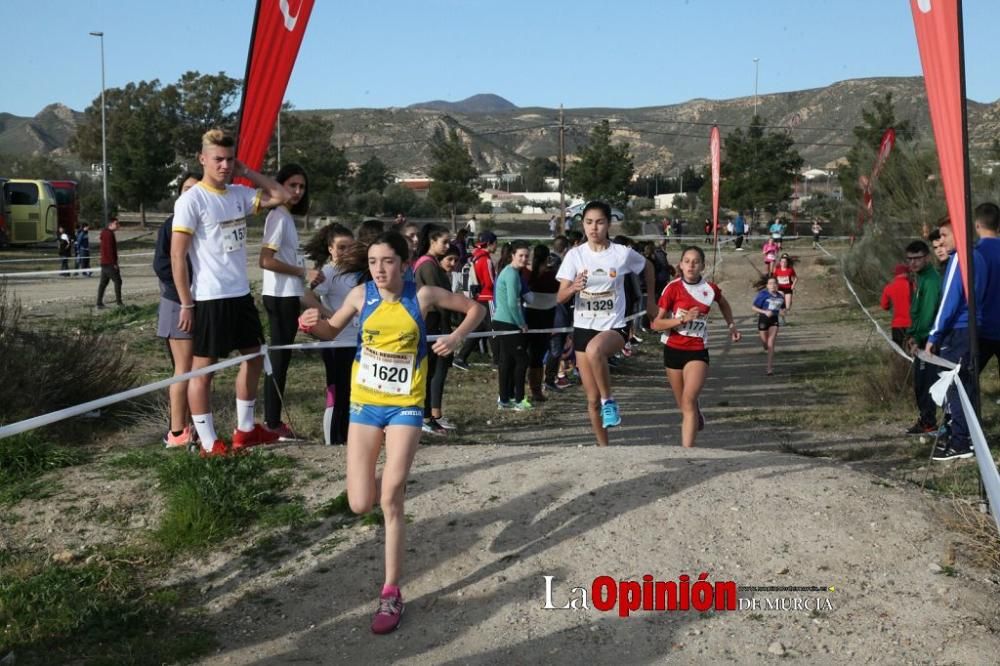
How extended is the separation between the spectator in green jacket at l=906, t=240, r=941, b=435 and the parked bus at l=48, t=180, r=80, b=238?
36.1 meters

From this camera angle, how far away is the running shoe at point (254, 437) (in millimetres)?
7527

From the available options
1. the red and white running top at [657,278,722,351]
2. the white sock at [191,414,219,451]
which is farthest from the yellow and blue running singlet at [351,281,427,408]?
the red and white running top at [657,278,722,351]

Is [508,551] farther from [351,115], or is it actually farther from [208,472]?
[351,115]

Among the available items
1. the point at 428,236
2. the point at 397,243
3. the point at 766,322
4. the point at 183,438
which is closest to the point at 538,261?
the point at 428,236

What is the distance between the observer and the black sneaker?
8.52 metres

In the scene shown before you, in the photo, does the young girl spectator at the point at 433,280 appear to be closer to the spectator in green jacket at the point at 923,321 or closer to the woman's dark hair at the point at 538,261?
the woman's dark hair at the point at 538,261

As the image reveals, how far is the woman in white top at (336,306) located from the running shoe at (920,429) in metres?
5.49

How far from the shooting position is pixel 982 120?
4643 inches

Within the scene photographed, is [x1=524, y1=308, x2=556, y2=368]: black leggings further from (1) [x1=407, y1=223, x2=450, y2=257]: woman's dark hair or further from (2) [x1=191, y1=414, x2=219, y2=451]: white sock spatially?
(2) [x1=191, y1=414, x2=219, y2=451]: white sock

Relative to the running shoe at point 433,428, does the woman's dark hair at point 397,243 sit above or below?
above

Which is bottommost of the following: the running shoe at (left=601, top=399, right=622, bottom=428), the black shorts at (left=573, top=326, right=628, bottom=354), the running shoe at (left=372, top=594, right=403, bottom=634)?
the running shoe at (left=372, top=594, right=403, bottom=634)

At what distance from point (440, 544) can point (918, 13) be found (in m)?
4.08

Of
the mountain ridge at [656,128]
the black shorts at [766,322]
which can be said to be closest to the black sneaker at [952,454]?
the black shorts at [766,322]

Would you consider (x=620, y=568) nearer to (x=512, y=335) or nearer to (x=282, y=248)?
(x=282, y=248)
